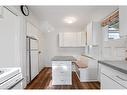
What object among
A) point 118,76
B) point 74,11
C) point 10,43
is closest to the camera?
point 118,76

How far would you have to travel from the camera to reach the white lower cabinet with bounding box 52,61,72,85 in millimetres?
4184

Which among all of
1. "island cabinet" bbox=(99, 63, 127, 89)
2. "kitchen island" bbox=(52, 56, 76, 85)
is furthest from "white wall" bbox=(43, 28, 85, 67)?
"island cabinet" bbox=(99, 63, 127, 89)

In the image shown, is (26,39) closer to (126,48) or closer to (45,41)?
(126,48)

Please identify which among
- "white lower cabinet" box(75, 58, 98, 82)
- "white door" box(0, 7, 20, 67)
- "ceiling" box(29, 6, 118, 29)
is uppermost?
"ceiling" box(29, 6, 118, 29)

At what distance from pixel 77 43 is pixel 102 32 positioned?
2.95 metres

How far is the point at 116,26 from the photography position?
4.09 meters

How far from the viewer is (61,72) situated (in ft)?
13.8

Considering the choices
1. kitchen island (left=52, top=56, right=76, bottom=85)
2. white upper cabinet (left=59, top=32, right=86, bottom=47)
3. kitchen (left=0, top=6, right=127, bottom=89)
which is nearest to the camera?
kitchen (left=0, top=6, right=127, bottom=89)

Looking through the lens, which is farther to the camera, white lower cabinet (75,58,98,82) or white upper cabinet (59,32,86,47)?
white upper cabinet (59,32,86,47)

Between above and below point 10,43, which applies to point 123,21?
above

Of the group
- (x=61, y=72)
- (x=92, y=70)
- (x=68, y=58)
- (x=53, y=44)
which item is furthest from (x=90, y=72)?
(x=53, y=44)

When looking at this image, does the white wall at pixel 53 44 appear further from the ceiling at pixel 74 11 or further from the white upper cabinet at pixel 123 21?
the white upper cabinet at pixel 123 21

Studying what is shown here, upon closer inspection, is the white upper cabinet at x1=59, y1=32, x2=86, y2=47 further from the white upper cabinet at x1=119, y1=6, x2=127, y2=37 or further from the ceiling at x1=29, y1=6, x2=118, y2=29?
the white upper cabinet at x1=119, y1=6, x2=127, y2=37

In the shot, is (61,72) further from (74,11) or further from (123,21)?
(123,21)
